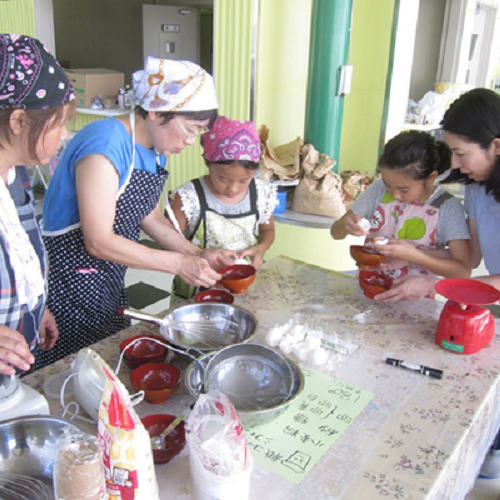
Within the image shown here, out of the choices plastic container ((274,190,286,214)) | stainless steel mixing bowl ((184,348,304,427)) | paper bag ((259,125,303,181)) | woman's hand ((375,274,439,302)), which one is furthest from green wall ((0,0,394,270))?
stainless steel mixing bowl ((184,348,304,427))

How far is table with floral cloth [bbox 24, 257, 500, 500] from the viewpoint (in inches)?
38.8

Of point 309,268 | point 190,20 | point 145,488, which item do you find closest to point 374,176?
point 309,268

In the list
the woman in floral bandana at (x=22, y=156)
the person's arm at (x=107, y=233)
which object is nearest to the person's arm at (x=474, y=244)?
the person's arm at (x=107, y=233)

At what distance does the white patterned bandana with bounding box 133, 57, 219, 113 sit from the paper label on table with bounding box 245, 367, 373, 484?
91 centimetres

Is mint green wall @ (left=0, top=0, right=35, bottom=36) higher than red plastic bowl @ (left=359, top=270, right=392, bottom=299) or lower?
higher

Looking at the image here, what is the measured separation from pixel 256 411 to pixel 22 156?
813mm

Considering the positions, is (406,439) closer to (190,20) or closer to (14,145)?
(14,145)

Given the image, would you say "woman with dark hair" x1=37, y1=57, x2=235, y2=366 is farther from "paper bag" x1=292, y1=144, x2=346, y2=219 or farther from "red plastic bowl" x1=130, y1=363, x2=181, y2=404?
"paper bag" x1=292, y1=144, x2=346, y2=219

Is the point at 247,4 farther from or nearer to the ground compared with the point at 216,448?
farther from the ground

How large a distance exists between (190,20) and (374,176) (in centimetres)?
342

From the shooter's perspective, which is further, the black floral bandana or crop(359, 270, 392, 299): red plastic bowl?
crop(359, 270, 392, 299): red plastic bowl

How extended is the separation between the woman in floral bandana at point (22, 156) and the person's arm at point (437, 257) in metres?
1.15

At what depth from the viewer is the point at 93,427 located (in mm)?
1097

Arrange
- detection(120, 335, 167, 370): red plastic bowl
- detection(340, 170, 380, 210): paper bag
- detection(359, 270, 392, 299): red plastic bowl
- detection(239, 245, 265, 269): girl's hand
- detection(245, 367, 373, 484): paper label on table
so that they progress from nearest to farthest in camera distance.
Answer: detection(245, 367, 373, 484): paper label on table → detection(120, 335, 167, 370): red plastic bowl → detection(359, 270, 392, 299): red plastic bowl → detection(239, 245, 265, 269): girl's hand → detection(340, 170, 380, 210): paper bag
